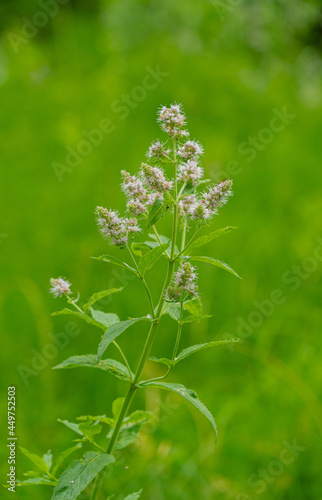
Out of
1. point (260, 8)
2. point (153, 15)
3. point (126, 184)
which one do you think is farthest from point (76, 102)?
point (126, 184)

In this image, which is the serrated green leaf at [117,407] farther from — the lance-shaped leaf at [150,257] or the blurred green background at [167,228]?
the blurred green background at [167,228]

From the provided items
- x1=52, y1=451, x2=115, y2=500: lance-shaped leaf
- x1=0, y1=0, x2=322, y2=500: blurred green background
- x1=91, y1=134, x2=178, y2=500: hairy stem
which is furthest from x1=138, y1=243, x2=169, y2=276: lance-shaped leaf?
x1=0, y1=0, x2=322, y2=500: blurred green background

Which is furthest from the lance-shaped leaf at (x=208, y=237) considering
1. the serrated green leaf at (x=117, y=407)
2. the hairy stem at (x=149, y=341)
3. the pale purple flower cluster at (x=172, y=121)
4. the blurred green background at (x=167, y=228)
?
the blurred green background at (x=167, y=228)

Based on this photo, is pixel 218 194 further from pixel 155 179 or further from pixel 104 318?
pixel 104 318

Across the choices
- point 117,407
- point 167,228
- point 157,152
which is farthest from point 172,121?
point 167,228

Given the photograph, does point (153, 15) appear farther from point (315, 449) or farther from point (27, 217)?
point (315, 449)

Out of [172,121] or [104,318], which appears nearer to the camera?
[172,121]
